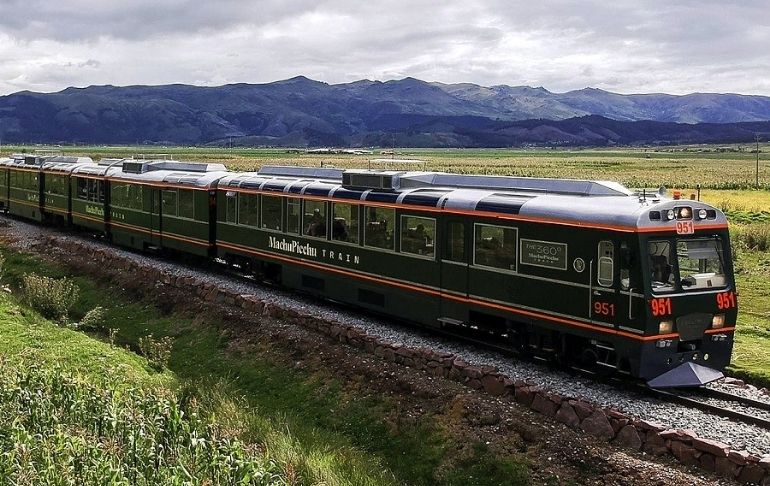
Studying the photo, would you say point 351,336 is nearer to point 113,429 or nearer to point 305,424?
point 305,424

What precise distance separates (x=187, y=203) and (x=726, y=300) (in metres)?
19.6

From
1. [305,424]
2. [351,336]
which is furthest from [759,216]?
[305,424]

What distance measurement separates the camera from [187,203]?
29203mm

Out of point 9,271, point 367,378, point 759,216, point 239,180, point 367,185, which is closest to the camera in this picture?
point 367,378

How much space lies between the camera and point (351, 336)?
61.8 feet

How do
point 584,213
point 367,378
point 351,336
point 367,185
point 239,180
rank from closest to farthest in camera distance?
point 584,213 → point 367,378 → point 351,336 → point 367,185 → point 239,180

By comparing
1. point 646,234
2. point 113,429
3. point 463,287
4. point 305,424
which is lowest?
point 305,424

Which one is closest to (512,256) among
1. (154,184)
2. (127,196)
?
(154,184)

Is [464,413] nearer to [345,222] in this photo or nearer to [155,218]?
[345,222]

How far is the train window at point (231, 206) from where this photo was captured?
87.1 feet

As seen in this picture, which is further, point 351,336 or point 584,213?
point 351,336

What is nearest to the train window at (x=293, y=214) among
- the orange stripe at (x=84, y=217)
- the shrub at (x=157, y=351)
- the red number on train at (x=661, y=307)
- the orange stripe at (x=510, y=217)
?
the orange stripe at (x=510, y=217)

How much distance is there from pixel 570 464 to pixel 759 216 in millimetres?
36994

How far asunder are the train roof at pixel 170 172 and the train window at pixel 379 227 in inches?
360
